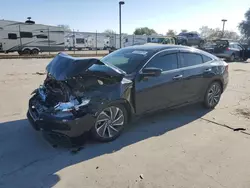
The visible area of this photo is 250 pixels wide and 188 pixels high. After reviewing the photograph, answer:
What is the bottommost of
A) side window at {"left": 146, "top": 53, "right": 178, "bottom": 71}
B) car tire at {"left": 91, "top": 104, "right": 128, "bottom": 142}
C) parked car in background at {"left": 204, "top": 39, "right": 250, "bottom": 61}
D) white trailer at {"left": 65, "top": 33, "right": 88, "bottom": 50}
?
car tire at {"left": 91, "top": 104, "right": 128, "bottom": 142}

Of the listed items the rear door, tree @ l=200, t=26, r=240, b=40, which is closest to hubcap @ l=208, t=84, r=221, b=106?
the rear door

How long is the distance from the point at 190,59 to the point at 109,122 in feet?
8.03

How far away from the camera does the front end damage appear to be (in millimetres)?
3314

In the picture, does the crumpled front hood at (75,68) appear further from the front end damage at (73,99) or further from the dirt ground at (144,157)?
the dirt ground at (144,157)

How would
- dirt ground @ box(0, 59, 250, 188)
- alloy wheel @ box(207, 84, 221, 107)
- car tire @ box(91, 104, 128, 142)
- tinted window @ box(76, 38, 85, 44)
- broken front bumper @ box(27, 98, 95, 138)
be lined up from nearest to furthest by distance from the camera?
dirt ground @ box(0, 59, 250, 188) < broken front bumper @ box(27, 98, 95, 138) < car tire @ box(91, 104, 128, 142) < alloy wheel @ box(207, 84, 221, 107) < tinted window @ box(76, 38, 85, 44)

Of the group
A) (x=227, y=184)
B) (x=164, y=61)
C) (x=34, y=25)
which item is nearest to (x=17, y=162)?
(x=227, y=184)

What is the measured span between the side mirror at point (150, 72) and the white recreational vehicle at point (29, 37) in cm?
2196

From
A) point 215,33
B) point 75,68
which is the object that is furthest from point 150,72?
point 215,33

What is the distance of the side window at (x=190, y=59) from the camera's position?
16.0 feet

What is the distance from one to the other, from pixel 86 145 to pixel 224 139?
7.78 ft

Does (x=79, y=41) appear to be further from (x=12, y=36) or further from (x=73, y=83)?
(x=73, y=83)

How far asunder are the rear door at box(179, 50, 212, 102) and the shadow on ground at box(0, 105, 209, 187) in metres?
0.62

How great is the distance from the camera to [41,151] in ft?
11.4

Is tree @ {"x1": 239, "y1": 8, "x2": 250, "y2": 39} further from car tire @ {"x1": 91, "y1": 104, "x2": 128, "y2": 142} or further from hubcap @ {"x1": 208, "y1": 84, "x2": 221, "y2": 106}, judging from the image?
car tire @ {"x1": 91, "y1": 104, "x2": 128, "y2": 142}
